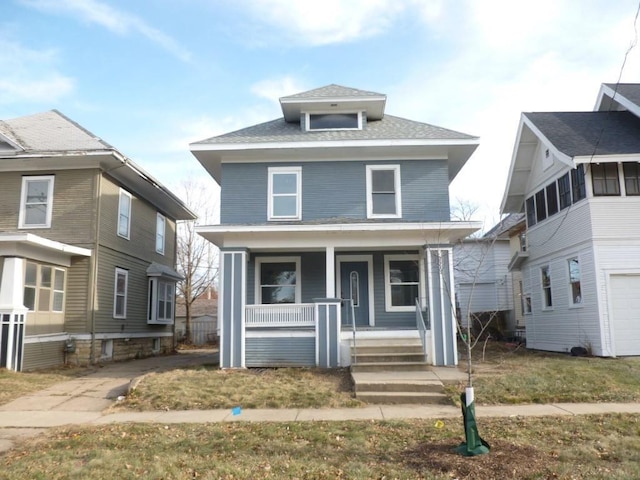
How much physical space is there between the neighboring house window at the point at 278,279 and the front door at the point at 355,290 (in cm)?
130

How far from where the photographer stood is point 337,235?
41.9 ft

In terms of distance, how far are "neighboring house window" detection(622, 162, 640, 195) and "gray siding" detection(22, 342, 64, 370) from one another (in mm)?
16076

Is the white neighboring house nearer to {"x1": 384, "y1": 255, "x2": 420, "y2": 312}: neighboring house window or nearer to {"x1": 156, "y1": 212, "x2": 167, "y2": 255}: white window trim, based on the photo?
{"x1": 384, "y1": 255, "x2": 420, "y2": 312}: neighboring house window

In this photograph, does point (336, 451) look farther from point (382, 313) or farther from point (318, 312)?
point (382, 313)

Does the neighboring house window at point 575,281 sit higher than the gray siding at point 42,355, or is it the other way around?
the neighboring house window at point 575,281

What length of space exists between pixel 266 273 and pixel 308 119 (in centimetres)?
452

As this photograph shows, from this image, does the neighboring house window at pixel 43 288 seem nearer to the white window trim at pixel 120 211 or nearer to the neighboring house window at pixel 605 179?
the white window trim at pixel 120 211

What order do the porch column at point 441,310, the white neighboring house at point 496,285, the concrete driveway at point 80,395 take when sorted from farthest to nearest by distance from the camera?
the white neighboring house at point 496,285 < the porch column at point 441,310 < the concrete driveway at point 80,395

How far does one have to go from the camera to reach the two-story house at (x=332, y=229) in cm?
1234

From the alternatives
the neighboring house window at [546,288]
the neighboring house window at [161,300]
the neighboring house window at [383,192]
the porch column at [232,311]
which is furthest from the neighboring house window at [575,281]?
the neighboring house window at [161,300]

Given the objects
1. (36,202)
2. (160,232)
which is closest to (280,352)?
(36,202)

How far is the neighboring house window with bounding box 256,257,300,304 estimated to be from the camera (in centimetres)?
1437

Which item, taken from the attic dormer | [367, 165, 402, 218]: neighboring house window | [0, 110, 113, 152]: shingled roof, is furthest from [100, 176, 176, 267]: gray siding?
[367, 165, 402, 218]: neighboring house window

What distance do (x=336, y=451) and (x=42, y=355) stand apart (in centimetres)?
1090
